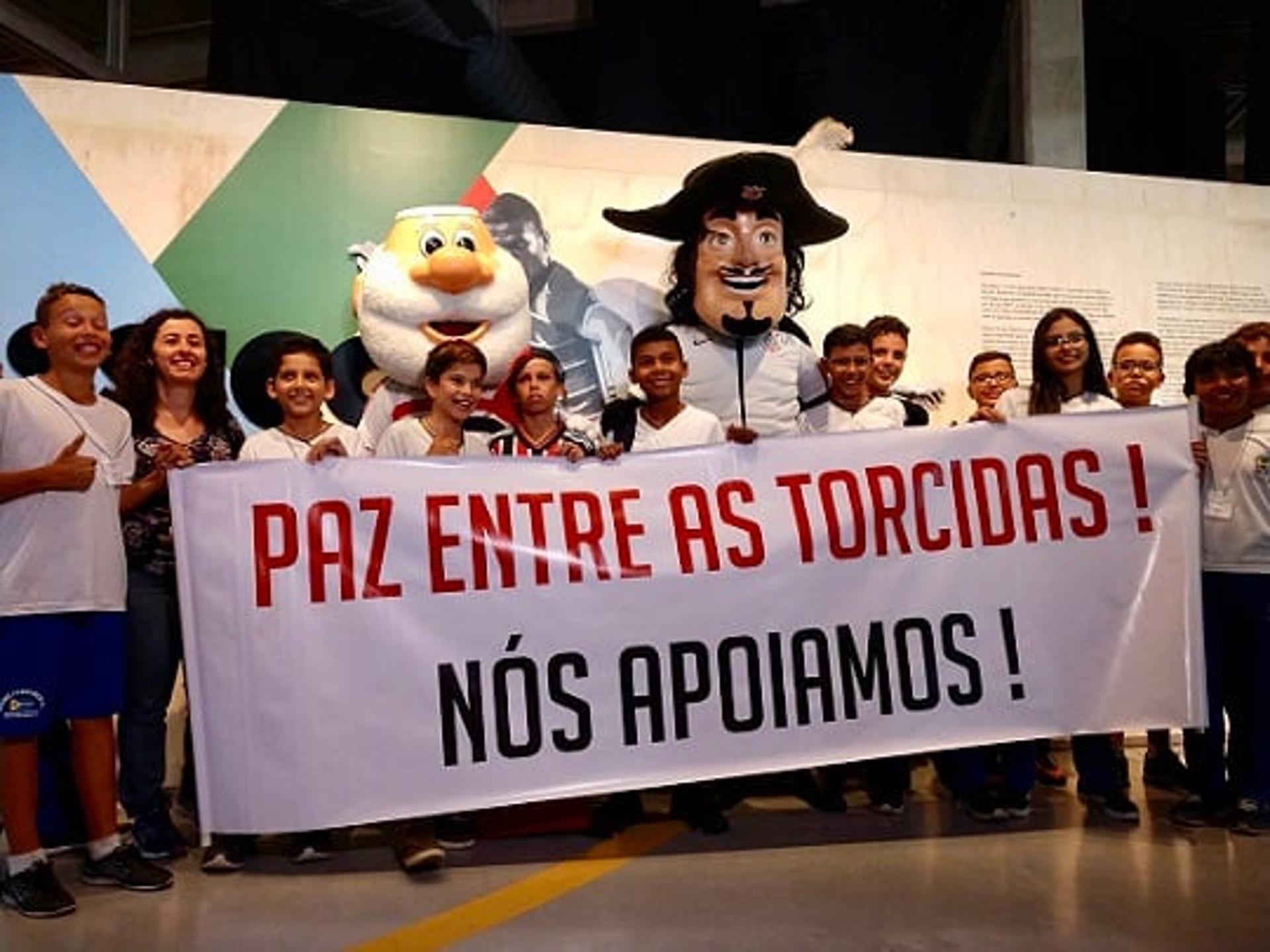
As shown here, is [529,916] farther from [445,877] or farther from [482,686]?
[482,686]

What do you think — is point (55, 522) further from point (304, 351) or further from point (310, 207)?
point (310, 207)


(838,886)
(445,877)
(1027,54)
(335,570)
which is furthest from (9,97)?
(1027,54)

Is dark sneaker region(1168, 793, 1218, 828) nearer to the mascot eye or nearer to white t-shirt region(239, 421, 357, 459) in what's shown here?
white t-shirt region(239, 421, 357, 459)

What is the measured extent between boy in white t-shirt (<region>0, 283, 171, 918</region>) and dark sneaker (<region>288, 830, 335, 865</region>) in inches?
12.7

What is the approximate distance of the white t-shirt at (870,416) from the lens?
3801 millimetres

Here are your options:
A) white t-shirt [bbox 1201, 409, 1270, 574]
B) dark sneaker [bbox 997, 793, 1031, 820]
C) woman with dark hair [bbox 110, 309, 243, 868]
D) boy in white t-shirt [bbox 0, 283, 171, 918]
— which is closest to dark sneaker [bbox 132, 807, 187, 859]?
woman with dark hair [bbox 110, 309, 243, 868]

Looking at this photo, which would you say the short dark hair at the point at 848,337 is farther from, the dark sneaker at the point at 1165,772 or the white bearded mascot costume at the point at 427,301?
the dark sneaker at the point at 1165,772

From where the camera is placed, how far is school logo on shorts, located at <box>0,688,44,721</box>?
8.47ft

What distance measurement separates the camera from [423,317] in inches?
152

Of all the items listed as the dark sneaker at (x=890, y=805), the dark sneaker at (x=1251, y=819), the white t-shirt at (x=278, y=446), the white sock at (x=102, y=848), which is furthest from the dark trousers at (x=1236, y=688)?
the white sock at (x=102, y=848)

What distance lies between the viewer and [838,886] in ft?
8.94

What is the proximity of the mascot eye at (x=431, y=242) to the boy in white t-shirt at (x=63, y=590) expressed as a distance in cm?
124

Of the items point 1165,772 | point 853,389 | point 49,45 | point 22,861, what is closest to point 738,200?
point 853,389

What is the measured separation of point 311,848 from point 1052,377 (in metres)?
2.48
